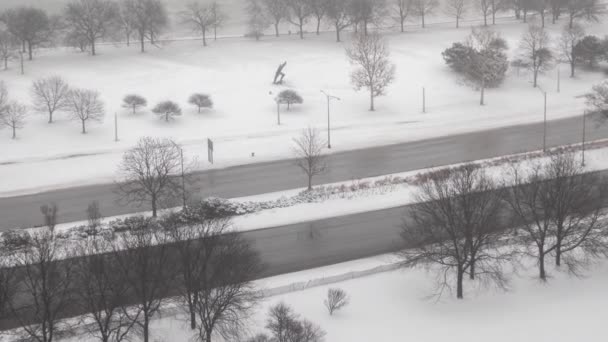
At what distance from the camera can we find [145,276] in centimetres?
2364

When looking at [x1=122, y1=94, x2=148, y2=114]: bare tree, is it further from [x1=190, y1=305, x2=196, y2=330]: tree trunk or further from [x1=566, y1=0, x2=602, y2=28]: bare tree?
[x1=566, y1=0, x2=602, y2=28]: bare tree

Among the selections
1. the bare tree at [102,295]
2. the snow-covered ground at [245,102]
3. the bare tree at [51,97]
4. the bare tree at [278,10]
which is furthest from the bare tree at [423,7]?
the bare tree at [102,295]

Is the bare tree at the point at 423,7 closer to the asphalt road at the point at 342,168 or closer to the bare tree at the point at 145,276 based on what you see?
the asphalt road at the point at 342,168

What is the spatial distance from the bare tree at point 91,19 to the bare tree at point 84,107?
18.8m

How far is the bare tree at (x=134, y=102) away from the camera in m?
58.2

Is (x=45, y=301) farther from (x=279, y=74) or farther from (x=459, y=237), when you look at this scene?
(x=279, y=74)

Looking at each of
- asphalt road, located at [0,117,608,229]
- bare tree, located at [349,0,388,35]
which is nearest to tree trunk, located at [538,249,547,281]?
asphalt road, located at [0,117,608,229]

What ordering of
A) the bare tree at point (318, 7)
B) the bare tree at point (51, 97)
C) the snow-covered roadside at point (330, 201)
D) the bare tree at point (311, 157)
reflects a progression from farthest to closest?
1. the bare tree at point (318, 7)
2. the bare tree at point (51, 97)
3. the bare tree at point (311, 157)
4. the snow-covered roadside at point (330, 201)

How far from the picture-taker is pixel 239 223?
36750 mm

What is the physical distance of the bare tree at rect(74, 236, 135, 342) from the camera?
2292cm

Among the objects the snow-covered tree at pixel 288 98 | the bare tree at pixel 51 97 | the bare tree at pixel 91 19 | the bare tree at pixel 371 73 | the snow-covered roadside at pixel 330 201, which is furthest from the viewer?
the bare tree at pixel 91 19

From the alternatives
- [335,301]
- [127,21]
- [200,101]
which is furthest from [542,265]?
[127,21]

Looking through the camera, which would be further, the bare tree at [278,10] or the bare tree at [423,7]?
the bare tree at [423,7]

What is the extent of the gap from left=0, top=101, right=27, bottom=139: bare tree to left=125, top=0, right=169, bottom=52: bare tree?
2444 cm
